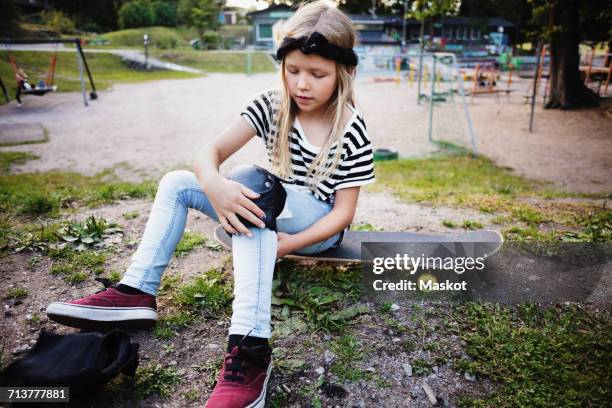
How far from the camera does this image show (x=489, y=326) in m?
2.01

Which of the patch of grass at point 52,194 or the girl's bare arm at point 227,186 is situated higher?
the girl's bare arm at point 227,186

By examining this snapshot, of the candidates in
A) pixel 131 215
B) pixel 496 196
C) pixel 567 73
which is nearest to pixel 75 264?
pixel 131 215

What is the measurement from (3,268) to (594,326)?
10.1 feet

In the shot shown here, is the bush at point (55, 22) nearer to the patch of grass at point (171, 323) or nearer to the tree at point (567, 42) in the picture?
the tree at point (567, 42)

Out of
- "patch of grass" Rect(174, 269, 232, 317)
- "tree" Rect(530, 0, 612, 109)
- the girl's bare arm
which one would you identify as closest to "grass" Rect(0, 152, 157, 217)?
"patch of grass" Rect(174, 269, 232, 317)

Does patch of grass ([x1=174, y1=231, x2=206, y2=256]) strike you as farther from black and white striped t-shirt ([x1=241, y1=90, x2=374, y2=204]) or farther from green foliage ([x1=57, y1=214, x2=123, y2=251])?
black and white striped t-shirt ([x1=241, y1=90, x2=374, y2=204])

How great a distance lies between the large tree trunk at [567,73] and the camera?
11.7m

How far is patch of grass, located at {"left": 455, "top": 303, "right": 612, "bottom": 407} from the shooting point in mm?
1627

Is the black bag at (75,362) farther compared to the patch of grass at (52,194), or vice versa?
the patch of grass at (52,194)

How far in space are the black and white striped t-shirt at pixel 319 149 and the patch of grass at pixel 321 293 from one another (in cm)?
47

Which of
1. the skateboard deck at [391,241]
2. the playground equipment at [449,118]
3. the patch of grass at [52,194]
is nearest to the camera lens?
the skateboard deck at [391,241]

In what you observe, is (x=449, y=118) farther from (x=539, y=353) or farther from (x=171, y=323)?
(x=171, y=323)

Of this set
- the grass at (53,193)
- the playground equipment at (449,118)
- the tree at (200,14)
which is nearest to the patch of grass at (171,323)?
the grass at (53,193)

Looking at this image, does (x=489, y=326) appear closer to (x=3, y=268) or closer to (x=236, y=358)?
(x=236, y=358)
